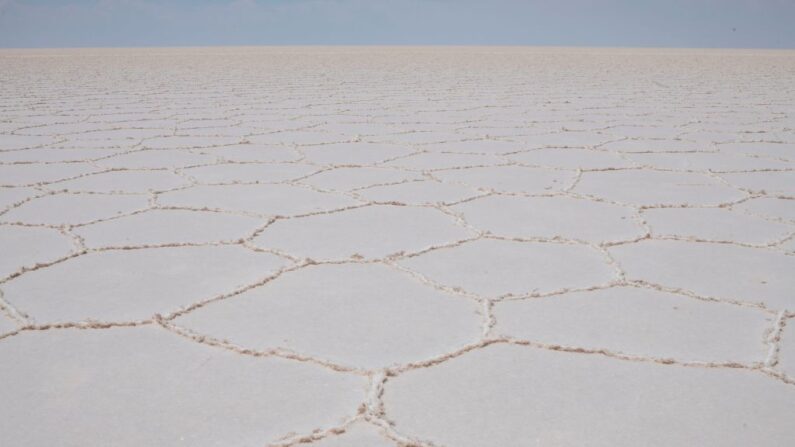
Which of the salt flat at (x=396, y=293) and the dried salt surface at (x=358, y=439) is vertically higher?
the salt flat at (x=396, y=293)

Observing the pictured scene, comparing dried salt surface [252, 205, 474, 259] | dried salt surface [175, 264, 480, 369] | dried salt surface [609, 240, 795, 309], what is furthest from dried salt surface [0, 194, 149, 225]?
dried salt surface [609, 240, 795, 309]

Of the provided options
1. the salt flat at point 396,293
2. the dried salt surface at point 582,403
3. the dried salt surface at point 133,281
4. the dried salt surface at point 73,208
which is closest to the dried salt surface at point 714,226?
the salt flat at point 396,293

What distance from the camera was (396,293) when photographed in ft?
3.99

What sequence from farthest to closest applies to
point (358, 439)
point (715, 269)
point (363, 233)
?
point (363, 233)
point (715, 269)
point (358, 439)

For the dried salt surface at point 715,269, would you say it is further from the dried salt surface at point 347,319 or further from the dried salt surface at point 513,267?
the dried salt surface at point 347,319

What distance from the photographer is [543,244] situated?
4.85 feet

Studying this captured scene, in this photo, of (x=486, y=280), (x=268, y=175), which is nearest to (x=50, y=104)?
(x=268, y=175)

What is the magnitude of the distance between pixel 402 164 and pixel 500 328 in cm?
133

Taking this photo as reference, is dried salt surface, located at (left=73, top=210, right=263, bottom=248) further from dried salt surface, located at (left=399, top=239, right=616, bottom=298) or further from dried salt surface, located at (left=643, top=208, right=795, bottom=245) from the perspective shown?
dried salt surface, located at (left=643, top=208, right=795, bottom=245)

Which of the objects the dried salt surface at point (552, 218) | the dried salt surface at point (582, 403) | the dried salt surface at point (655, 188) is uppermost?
the dried salt surface at point (655, 188)

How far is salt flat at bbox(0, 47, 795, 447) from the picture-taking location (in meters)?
0.84

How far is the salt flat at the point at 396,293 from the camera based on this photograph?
2.76ft

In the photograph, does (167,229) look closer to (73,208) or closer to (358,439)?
(73,208)

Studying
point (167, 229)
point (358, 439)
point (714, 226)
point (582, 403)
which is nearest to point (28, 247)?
point (167, 229)
